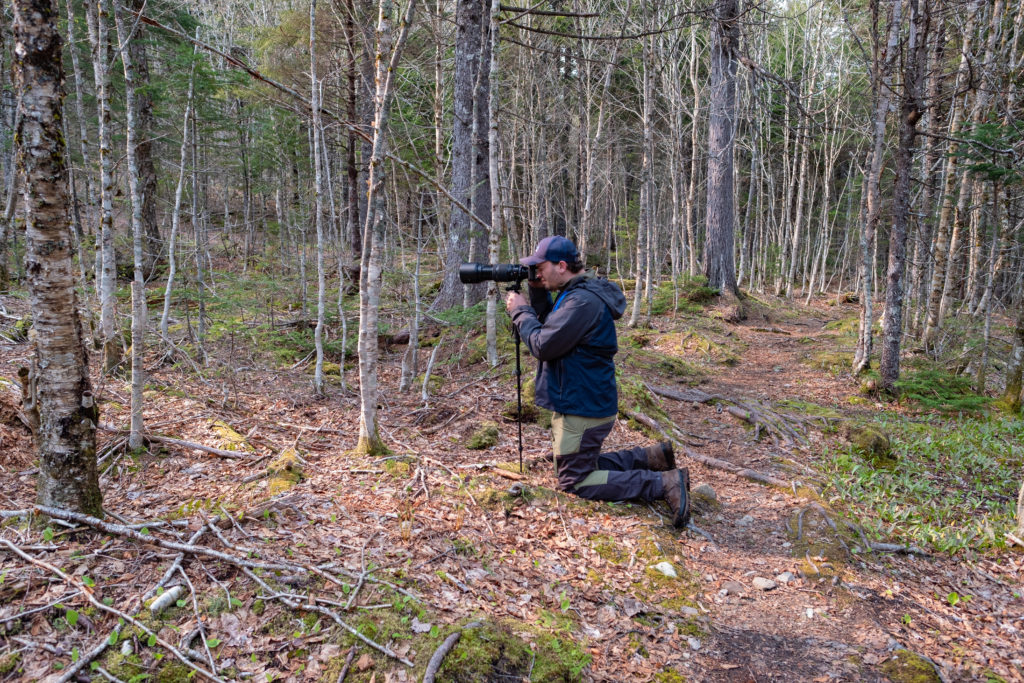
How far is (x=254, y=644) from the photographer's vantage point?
7.80ft

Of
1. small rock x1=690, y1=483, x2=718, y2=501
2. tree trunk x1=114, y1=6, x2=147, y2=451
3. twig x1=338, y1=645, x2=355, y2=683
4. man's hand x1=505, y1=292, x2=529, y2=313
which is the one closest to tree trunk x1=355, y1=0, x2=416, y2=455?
man's hand x1=505, y1=292, x2=529, y2=313

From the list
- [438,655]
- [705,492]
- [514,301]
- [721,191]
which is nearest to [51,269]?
[438,655]

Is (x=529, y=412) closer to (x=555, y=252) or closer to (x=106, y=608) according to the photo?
(x=555, y=252)

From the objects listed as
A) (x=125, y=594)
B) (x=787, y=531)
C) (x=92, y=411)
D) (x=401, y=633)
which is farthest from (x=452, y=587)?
(x=787, y=531)

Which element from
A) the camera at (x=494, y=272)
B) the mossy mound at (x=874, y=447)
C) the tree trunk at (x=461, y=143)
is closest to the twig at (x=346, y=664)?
the camera at (x=494, y=272)

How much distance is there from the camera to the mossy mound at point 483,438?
5.00 metres

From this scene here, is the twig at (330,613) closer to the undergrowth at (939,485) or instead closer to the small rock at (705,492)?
the small rock at (705,492)

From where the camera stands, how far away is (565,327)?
12.8 feet

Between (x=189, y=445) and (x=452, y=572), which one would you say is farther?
(x=189, y=445)

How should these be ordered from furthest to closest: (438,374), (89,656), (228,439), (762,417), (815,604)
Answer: (438,374)
(762,417)
(228,439)
(815,604)
(89,656)

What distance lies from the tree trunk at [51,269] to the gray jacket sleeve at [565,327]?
262 cm

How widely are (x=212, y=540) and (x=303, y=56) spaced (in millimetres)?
11683

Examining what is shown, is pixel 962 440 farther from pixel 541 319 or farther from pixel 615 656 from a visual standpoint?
pixel 615 656

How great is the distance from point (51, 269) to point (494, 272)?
8.16 ft
